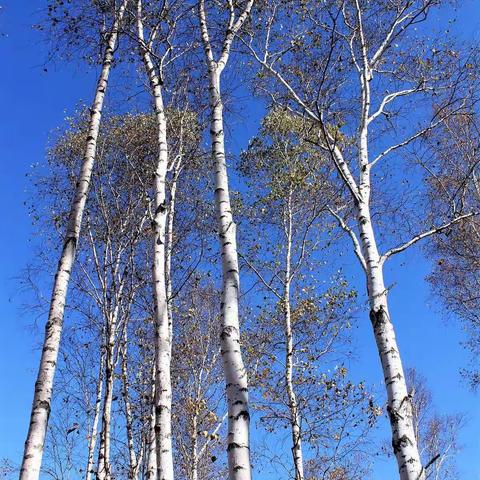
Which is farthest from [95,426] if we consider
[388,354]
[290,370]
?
[388,354]

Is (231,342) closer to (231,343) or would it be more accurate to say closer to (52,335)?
(231,343)

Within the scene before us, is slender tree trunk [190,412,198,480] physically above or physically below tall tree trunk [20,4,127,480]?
above

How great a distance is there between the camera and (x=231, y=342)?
4652 mm

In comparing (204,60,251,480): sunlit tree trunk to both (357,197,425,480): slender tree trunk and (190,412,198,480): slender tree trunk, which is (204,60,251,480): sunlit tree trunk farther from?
(190,412,198,480): slender tree trunk

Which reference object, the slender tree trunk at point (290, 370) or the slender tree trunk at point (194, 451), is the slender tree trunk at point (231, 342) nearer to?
the slender tree trunk at point (290, 370)

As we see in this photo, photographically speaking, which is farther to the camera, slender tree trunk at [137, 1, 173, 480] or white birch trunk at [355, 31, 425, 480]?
slender tree trunk at [137, 1, 173, 480]

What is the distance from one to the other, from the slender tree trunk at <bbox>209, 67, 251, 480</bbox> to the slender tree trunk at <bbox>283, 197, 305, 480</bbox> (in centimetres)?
578

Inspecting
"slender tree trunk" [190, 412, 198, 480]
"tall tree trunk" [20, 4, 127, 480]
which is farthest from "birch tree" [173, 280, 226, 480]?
"tall tree trunk" [20, 4, 127, 480]

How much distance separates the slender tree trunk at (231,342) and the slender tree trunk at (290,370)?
5785 mm

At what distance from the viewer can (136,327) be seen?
1379 cm

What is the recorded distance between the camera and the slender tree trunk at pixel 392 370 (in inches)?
192

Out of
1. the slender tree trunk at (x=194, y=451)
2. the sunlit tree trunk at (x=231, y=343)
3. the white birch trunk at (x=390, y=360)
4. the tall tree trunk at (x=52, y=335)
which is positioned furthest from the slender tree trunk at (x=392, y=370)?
the slender tree trunk at (x=194, y=451)

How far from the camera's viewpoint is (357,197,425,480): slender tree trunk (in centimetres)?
488

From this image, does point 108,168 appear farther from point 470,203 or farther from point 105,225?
point 470,203
